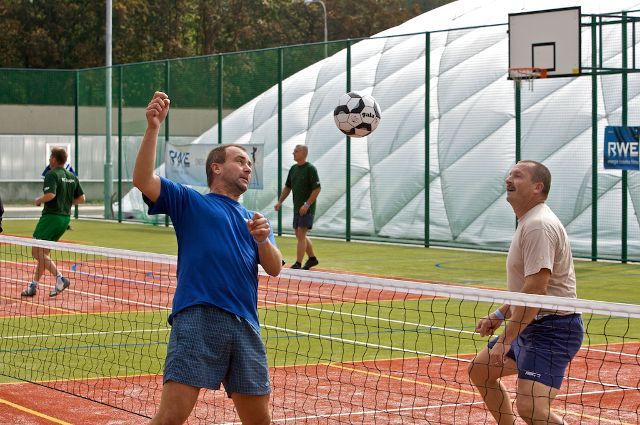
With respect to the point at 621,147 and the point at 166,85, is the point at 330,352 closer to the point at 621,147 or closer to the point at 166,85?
the point at 621,147

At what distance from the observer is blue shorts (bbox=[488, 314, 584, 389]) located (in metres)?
6.59

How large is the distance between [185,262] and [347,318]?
8.08 meters

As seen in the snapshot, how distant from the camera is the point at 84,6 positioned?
66625 millimetres

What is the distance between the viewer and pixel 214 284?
614cm

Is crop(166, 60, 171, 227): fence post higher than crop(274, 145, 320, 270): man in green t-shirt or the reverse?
higher

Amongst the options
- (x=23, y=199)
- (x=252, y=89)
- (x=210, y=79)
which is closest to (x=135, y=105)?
(x=210, y=79)

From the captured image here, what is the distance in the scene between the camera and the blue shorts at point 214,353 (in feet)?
19.7

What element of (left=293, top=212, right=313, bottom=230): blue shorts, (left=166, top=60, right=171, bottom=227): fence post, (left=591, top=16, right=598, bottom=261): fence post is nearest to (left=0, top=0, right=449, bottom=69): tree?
(left=166, top=60, right=171, bottom=227): fence post

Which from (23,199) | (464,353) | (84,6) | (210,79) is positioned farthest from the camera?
(84,6)

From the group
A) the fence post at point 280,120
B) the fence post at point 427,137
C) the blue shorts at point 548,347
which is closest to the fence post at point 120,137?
the fence post at point 280,120

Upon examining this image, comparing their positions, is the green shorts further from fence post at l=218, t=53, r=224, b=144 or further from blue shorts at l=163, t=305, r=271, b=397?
fence post at l=218, t=53, r=224, b=144

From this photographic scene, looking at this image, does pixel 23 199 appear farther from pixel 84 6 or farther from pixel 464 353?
pixel 464 353

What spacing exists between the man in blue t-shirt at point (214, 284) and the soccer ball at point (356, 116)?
47.0ft

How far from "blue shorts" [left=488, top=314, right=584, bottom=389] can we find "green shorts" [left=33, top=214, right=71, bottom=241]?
10.5 m
